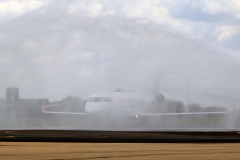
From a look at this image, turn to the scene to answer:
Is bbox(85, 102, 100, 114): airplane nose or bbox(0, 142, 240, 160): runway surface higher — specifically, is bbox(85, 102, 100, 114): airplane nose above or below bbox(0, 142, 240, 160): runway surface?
above

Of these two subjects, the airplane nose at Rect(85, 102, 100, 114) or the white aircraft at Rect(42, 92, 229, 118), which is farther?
the airplane nose at Rect(85, 102, 100, 114)

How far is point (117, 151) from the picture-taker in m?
16.0

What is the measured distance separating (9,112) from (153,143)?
57.3ft

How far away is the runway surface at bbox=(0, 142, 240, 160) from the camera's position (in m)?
14.9

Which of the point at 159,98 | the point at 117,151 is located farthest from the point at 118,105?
the point at 117,151

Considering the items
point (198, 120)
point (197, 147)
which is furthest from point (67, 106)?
point (197, 147)

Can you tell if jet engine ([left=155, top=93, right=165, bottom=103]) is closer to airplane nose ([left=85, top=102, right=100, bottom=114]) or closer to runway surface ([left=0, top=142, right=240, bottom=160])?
airplane nose ([left=85, top=102, right=100, bottom=114])

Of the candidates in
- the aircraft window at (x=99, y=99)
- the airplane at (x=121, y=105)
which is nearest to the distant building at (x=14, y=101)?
the airplane at (x=121, y=105)

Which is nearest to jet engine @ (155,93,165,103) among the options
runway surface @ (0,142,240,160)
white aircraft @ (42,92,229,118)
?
white aircraft @ (42,92,229,118)

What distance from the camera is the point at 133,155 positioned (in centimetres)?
1512

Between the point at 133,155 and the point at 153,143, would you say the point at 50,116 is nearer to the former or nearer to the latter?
the point at 153,143

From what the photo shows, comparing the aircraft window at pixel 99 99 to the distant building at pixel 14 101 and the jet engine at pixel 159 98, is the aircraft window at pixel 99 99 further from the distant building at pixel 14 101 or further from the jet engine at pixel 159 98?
the distant building at pixel 14 101

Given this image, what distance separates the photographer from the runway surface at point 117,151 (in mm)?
14875

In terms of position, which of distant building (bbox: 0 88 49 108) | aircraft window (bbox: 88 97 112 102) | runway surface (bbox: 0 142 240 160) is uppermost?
aircraft window (bbox: 88 97 112 102)
